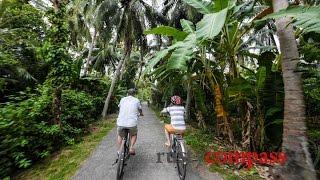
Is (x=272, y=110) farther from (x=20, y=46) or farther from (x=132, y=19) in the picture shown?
(x=132, y=19)

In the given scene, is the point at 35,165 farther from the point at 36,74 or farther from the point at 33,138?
the point at 36,74

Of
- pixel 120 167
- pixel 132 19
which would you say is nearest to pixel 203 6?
pixel 120 167

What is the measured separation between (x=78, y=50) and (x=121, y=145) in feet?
73.6

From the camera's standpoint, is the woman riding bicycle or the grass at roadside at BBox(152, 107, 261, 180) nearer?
the grass at roadside at BBox(152, 107, 261, 180)

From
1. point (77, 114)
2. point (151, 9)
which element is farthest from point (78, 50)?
point (77, 114)

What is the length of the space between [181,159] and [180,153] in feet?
0.46

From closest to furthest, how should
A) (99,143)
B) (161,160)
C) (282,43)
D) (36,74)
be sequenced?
(282,43) < (161,160) < (99,143) < (36,74)

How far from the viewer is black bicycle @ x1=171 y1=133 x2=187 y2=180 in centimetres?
635

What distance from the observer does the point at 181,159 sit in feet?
21.3

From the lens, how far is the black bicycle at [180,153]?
6346 millimetres

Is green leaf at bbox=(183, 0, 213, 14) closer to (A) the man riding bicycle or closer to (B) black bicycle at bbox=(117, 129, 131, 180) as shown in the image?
(A) the man riding bicycle

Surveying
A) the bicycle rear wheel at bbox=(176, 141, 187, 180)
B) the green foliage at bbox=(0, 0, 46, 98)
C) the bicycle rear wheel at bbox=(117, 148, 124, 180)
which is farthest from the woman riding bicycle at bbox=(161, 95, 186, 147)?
the green foliage at bbox=(0, 0, 46, 98)

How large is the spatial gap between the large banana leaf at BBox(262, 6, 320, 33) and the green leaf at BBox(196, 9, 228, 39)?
0.83 metres

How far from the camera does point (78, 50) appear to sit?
90.7 ft
